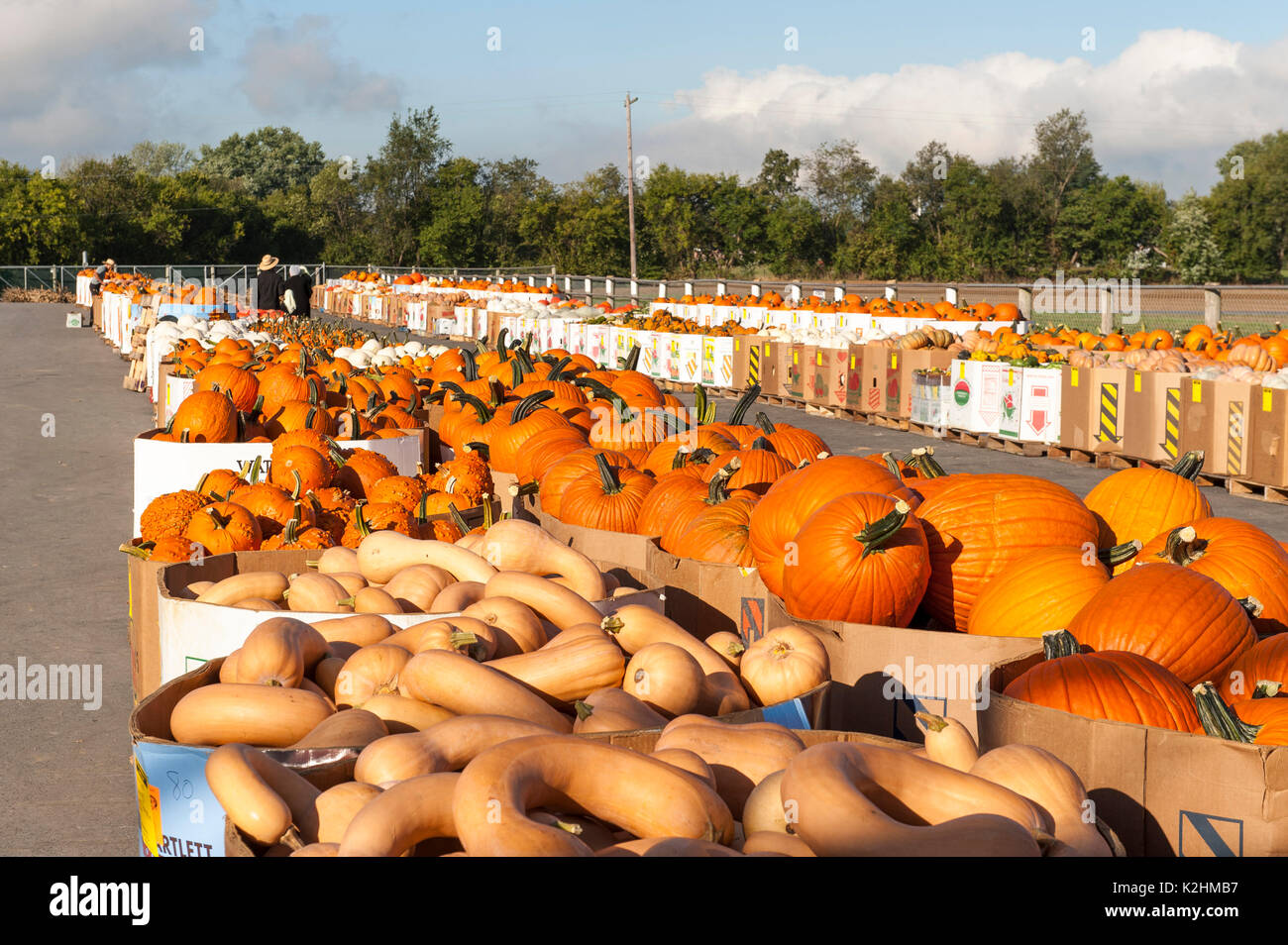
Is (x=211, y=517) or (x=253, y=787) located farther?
(x=211, y=517)

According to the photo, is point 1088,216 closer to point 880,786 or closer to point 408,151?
point 408,151

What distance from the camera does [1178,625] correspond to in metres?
3.17

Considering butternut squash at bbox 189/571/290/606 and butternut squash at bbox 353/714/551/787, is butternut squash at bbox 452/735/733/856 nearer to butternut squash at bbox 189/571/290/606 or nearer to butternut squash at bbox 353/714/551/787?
butternut squash at bbox 353/714/551/787

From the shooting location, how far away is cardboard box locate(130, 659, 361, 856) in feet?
8.57

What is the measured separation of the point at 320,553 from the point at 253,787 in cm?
232

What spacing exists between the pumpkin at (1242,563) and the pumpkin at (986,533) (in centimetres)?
28

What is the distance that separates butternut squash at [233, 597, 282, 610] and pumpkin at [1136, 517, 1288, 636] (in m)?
2.73

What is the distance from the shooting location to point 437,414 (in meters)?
8.97

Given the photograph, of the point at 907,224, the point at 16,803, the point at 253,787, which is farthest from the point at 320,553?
the point at 907,224

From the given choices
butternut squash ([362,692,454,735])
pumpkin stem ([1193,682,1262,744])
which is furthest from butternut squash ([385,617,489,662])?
pumpkin stem ([1193,682,1262,744])

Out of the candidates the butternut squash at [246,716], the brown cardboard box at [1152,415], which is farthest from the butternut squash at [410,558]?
the brown cardboard box at [1152,415]

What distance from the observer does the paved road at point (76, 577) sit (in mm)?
4254

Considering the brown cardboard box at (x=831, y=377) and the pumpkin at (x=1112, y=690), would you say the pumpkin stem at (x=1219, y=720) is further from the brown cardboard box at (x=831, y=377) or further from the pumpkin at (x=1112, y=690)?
the brown cardboard box at (x=831, y=377)
